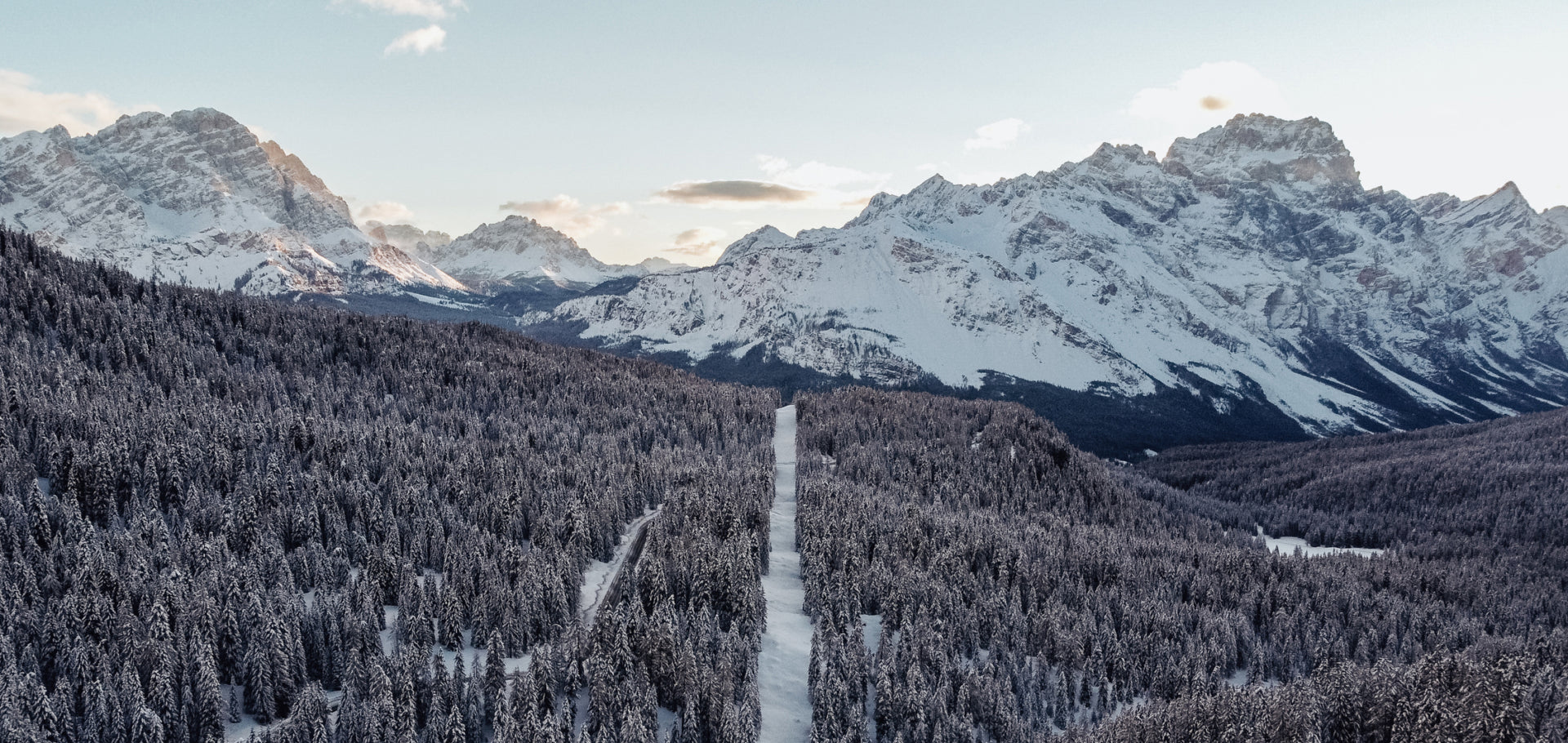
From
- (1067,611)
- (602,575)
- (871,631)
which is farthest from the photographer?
(1067,611)

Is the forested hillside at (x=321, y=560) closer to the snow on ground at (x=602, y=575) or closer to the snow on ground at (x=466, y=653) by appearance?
the snow on ground at (x=466, y=653)

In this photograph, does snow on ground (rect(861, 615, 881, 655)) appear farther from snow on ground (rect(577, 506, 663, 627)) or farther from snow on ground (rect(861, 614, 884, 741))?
snow on ground (rect(577, 506, 663, 627))

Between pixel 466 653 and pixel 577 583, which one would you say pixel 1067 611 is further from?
pixel 466 653

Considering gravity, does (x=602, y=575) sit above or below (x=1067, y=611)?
above

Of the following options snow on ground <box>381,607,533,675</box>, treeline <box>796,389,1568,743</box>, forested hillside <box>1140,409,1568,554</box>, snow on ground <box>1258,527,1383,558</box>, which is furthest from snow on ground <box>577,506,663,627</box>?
forested hillside <box>1140,409,1568,554</box>

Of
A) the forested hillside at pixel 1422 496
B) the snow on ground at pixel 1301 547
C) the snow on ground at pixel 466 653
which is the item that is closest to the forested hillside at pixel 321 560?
the snow on ground at pixel 466 653

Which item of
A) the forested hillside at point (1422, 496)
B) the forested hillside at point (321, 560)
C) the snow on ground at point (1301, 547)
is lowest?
the snow on ground at point (1301, 547)

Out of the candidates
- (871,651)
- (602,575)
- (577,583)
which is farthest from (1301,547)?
(577,583)
